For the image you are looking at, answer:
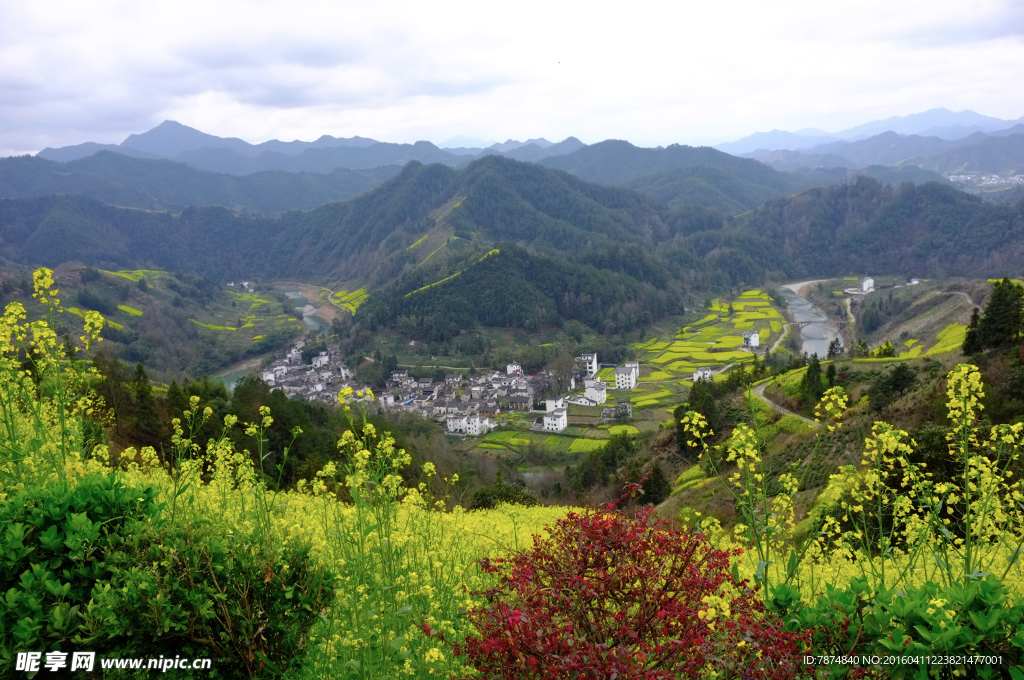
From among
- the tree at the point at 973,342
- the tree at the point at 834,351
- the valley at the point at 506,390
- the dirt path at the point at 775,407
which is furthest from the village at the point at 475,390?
the tree at the point at 973,342

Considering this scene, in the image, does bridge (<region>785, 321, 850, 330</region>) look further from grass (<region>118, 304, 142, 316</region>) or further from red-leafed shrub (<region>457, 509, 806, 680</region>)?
grass (<region>118, 304, 142, 316</region>)

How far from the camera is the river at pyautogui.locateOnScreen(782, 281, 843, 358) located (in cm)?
6694

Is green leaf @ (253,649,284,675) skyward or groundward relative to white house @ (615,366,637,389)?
skyward

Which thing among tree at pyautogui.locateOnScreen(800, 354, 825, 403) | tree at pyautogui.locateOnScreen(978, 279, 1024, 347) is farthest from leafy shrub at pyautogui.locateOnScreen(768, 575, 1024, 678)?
tree at pyautogui.locateOnScreen(800, 354, 825, 403)

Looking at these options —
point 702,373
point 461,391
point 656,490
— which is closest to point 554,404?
point 461,391

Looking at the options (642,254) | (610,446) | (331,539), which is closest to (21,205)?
(642,254)

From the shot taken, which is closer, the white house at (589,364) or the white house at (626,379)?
the white house at (626,379)

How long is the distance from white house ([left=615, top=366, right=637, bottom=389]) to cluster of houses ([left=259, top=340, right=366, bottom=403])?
2717 cm

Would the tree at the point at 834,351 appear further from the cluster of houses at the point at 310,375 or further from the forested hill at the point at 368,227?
the forested hill at the point at 368,227

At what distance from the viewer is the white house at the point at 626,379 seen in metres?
59.5

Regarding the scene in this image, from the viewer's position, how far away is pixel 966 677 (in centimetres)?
272

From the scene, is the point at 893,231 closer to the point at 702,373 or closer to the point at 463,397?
the point at 702,373

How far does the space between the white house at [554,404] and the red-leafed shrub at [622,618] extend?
4865 centimetres

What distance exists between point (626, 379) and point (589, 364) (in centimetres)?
1042
